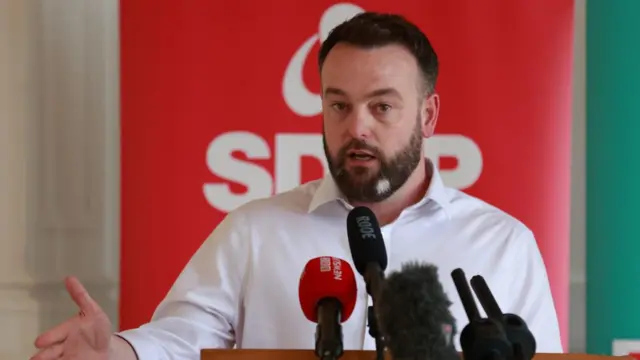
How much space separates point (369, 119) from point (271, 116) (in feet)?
2.14

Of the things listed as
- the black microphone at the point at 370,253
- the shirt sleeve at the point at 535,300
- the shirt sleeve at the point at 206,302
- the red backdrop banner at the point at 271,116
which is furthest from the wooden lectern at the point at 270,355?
the red backdrop banner at the point at 271,116

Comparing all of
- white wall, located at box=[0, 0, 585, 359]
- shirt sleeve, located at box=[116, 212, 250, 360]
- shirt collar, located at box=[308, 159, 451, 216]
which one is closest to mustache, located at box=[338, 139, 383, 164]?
shirt collar, located at box=[308, 159, 451, 216]

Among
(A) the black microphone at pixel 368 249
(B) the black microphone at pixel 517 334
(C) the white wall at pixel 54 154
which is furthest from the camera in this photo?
(C) the white wall at pixel 54 154

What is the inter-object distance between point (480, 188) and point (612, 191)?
427mm

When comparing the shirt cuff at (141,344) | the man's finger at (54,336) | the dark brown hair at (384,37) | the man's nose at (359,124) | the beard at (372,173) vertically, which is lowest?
the shirt cuff at (141,344)

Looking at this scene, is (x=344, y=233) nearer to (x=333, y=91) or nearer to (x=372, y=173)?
(x=372, y=173)

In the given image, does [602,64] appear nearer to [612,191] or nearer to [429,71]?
[612,191]

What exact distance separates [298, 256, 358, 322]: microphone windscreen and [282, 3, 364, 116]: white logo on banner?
51.9 inches

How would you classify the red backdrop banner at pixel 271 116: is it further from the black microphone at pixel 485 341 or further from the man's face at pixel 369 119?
the black microphone at pixel 485 341

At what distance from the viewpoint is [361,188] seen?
1.86m

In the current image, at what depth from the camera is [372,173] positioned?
1834 millimetres

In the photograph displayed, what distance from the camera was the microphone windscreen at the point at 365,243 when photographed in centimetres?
103

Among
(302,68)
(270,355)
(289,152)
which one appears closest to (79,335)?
(270,355)

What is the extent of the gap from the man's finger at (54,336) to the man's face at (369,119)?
0.78 m
